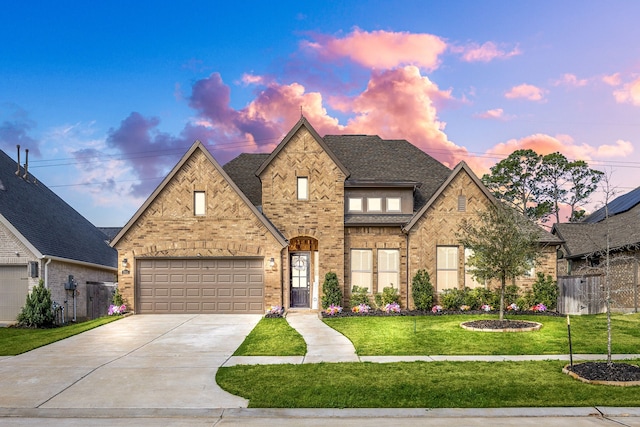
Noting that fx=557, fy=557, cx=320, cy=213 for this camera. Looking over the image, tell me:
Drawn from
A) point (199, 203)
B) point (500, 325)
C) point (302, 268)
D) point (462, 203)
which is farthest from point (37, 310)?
point (462, 203)

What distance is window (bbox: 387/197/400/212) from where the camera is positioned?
2650 centimetres

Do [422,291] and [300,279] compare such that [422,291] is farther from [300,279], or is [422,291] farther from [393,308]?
[300,279]

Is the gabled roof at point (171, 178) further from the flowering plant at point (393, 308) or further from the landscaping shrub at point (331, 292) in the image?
the flowering plant at point (393, 308)

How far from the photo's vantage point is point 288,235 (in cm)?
2539

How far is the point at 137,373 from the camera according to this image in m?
13.1

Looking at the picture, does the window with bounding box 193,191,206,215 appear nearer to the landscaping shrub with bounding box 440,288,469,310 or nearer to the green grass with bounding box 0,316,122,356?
the green grass with bounding box 0,316,122,356

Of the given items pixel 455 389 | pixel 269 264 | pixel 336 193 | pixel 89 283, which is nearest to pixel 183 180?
pixel 269 264

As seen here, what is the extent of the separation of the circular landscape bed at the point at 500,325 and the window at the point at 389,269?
5728 mm

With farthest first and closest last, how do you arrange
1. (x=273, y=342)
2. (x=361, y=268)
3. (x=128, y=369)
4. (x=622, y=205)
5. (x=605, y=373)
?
(x=622, y=205), (x=361, y=268), (x=273, y=342), (x=128, y=369), (x=605, y=373)

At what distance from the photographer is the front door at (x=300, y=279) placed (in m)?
26.1

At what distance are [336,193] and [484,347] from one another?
11.5 metres

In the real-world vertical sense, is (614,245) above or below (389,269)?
above

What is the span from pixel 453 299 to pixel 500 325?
4960 mm

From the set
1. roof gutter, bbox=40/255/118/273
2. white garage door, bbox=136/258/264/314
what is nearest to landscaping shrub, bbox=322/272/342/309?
white garage door, bbox=136/258/264/314
